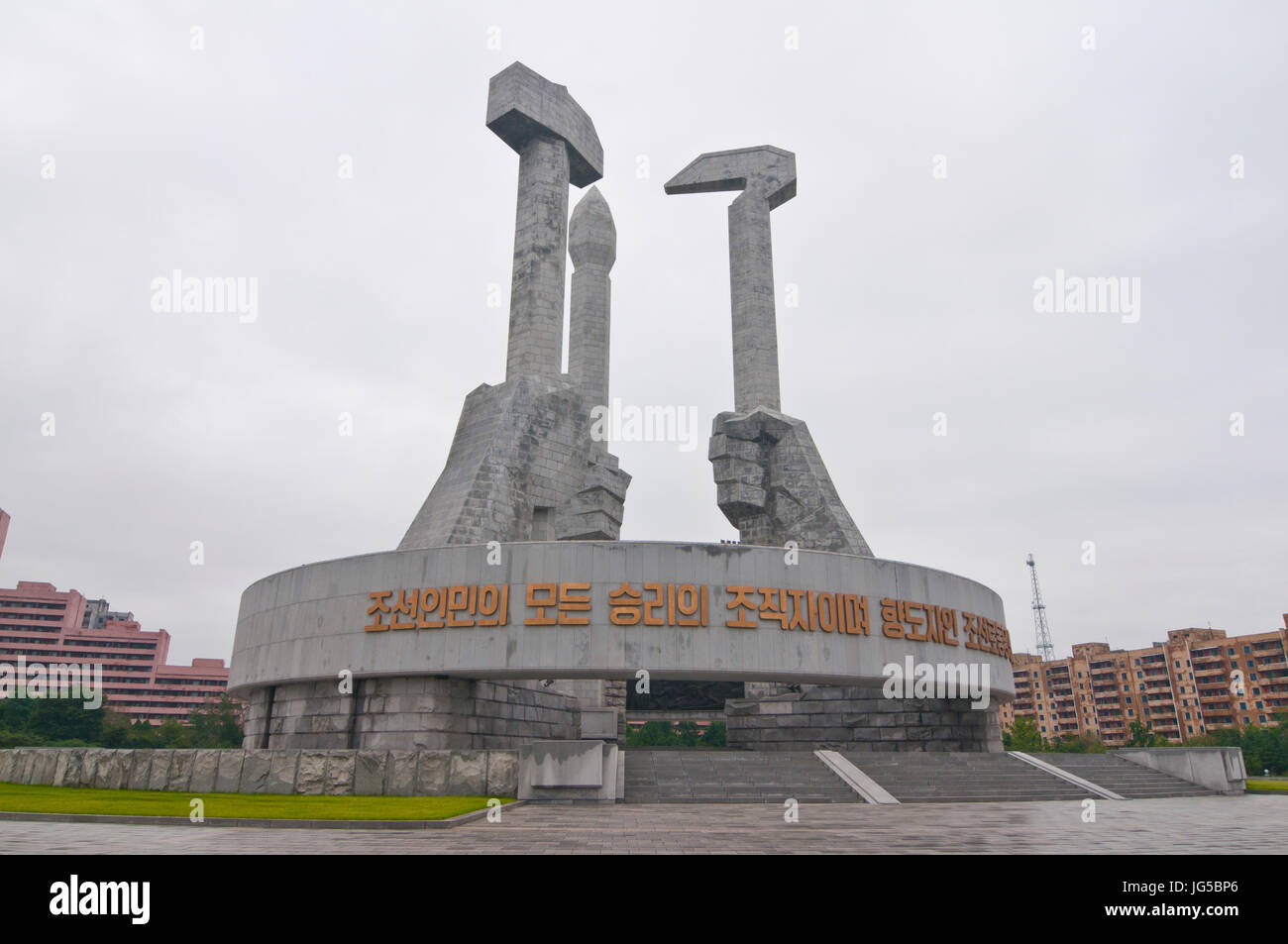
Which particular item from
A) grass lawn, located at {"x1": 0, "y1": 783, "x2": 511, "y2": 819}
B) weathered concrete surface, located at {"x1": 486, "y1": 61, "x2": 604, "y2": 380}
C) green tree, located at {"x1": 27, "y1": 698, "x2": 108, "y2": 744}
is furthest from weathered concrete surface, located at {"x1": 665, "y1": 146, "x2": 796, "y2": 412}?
green tree, located at {"x1": 27, "y1": 698, "x2": 108, "y2": 744}

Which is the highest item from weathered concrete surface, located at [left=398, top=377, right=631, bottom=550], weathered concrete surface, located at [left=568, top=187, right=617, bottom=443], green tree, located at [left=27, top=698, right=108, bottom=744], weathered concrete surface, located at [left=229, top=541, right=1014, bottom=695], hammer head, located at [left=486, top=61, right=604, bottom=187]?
hammer head, located at [left=486, top=61, right=604, bottom=187]

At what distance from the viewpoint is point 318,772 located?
1596 cm

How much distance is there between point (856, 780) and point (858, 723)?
6853 mm

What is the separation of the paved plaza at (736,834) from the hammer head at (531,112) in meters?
28.1

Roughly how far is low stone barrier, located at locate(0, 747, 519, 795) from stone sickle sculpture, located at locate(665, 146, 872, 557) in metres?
18.5

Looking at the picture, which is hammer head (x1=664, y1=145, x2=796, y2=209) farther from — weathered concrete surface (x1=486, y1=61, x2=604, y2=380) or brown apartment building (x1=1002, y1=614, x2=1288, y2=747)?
brown apartment building (x1=1002, y1=614, x2=1288, y2=747)

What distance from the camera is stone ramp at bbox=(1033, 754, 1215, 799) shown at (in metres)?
19.3

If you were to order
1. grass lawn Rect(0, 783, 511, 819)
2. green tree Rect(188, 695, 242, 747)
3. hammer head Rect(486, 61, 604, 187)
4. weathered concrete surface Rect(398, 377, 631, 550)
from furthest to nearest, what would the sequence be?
green tree Rect(188, 695, 242, 747), hammer head Rect(486, 61, 604, 187), weathered concrete surface Rect(398, 377, 631, 550), grass lawn Rect(0, 783, 511, 819)

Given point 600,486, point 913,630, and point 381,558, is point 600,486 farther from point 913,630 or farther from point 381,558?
point 913,630

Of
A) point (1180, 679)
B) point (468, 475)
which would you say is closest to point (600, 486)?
point (468, 475)

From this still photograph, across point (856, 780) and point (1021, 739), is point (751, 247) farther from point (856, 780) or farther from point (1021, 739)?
point (1021, 739)

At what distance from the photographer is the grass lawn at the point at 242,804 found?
39.6ft

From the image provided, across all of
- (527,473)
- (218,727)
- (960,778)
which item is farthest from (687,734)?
(218,727)
